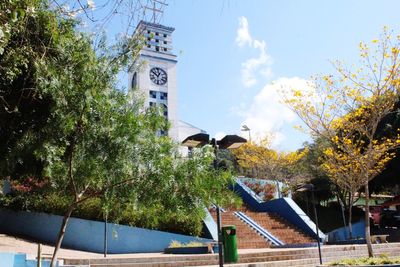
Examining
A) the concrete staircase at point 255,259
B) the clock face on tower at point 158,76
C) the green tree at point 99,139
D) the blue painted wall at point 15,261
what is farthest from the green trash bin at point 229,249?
the clock face on tower at point 158,76

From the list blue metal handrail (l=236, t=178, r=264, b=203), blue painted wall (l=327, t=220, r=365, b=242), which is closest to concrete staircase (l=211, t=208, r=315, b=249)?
blue metal handrail (l=236, t=178, r=264, b=203)

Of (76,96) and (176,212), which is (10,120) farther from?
(176,212)

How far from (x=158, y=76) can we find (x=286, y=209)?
53731mm

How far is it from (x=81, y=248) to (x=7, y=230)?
4.22 m

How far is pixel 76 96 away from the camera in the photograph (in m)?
7.03

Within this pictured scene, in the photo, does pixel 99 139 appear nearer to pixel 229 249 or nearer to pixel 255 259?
pixel 229 249

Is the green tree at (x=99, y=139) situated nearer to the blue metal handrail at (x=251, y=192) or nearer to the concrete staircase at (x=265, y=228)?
the concrete staircase at (x=265, y=228)

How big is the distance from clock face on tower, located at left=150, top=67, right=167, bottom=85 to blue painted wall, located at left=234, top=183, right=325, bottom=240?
162 feet

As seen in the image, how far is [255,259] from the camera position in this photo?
41.0 ft

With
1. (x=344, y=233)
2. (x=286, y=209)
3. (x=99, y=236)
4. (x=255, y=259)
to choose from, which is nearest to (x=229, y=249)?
(x=255, y=259)

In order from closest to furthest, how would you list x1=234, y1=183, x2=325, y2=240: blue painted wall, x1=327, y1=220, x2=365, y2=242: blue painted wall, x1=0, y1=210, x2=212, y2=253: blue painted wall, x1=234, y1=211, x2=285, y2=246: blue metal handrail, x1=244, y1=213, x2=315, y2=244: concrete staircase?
1. x1=0, y1=210, x2=212, y2=253: blue painted wall
2. x1=234, y1=211, x2=285, y2=246: blue metal handrail
3. x1=244, y1=213, x2=315, y2=244: concrete staircase
4. x1=234, y1=183, x2=325, y2=240: blue painted wall
5. x1=327, y1=220, x2=365, y2=242: blue painted wall

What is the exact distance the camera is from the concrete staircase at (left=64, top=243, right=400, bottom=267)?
11148mm

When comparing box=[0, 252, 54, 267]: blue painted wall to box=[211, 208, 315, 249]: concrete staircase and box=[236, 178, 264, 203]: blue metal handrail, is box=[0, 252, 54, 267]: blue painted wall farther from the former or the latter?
box=[236, 178, 264, 203]: blue metal handrail

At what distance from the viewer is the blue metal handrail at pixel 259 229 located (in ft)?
54.7
